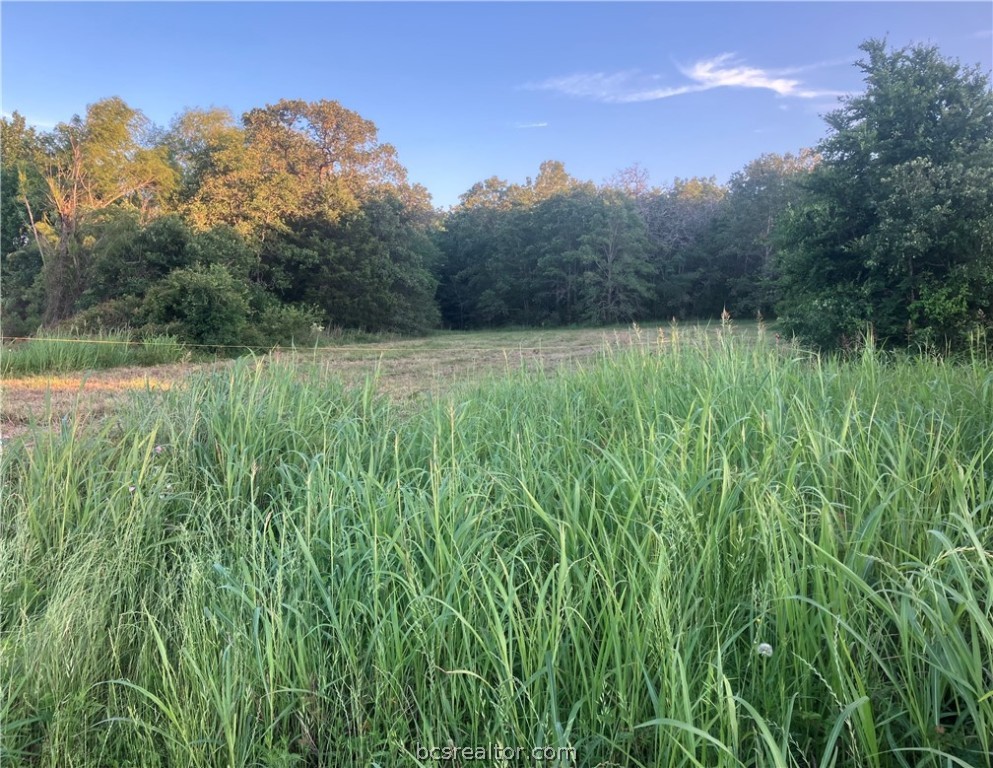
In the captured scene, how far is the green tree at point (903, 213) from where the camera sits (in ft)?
28.3

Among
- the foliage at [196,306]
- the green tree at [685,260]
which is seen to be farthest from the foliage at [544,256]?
the foliage at [196,306]

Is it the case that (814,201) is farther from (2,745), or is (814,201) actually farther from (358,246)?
(358,246)

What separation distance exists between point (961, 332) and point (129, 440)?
417 inches

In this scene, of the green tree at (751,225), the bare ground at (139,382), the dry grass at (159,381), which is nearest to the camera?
the bare ground at (139,382)

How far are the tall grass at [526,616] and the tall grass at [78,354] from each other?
Answer: 309 inches

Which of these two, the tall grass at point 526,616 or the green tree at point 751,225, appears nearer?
the tall grass at point 526,616

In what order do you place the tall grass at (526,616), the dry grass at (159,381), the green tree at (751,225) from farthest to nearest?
the green tree at (751,225)
the dry grass at (159,381)
the tall grass at (526,616)

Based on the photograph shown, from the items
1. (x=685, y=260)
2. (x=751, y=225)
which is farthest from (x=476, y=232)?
(x=751, y=225)

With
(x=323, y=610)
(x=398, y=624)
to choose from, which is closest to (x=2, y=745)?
(x=323, y=610)

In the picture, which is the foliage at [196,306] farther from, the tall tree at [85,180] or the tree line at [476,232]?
the tall tree at [85,180]

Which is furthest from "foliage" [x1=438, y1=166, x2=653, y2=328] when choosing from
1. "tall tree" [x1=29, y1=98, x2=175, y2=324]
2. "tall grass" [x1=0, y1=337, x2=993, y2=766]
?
"tall grass" [x1=0, y1=337, x2=993, y2=766]

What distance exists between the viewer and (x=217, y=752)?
4.43 feet

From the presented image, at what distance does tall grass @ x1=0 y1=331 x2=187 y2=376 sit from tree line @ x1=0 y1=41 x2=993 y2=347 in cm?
407

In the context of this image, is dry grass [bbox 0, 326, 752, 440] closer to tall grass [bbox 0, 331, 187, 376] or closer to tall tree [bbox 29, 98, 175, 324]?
tall grass [bbox 0, 331, 187, 376]
